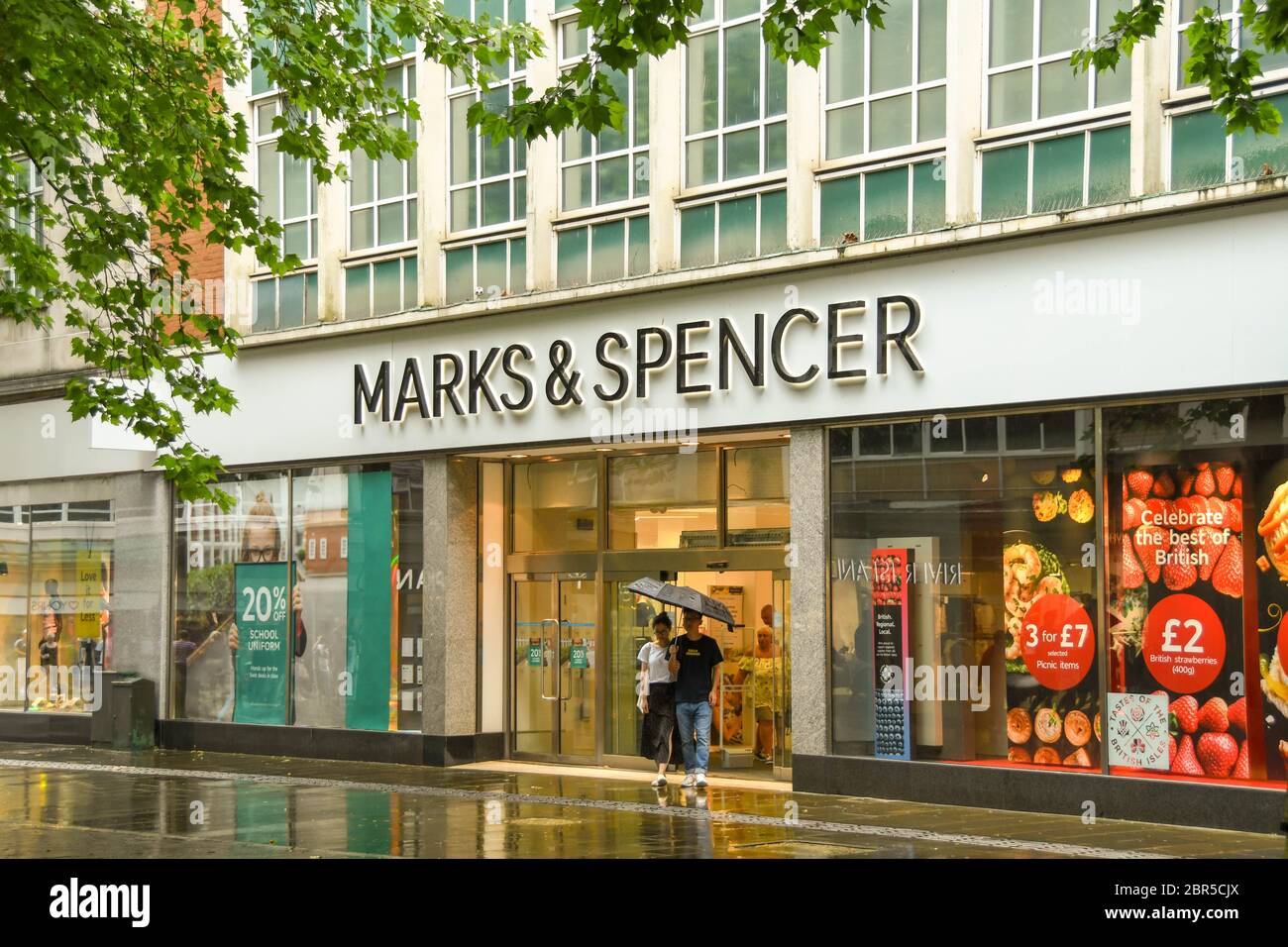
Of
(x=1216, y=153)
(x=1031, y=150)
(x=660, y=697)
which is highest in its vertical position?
(x=1031, y=150)

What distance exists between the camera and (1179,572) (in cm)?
1456

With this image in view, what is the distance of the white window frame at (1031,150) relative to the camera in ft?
49.3

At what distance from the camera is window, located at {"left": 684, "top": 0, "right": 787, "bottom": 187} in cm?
1764

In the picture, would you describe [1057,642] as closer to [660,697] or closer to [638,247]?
[660,697]

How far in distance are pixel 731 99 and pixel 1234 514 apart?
7012 mm

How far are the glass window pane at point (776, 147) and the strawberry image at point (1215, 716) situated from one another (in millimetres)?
6865

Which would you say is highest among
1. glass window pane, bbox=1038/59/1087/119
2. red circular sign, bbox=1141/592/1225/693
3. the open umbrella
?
glass window pane, bbox=1038/59/1087/119

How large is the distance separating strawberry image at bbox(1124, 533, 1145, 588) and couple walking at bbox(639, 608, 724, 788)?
13.9 feet

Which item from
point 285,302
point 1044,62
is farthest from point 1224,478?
point 285,302

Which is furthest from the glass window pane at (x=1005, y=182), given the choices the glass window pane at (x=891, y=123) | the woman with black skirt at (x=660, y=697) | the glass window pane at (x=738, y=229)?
the woman with black skirt at (x=660, y=697)

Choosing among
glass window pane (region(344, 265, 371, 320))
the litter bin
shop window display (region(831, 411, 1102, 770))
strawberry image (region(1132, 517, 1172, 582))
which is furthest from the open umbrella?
the litter bin

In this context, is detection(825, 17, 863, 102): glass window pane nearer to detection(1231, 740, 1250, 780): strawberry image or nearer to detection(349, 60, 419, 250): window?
detection(349, 60, 419, 250): window

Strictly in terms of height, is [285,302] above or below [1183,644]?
above

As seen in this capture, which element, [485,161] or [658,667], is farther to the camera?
[485,161]
